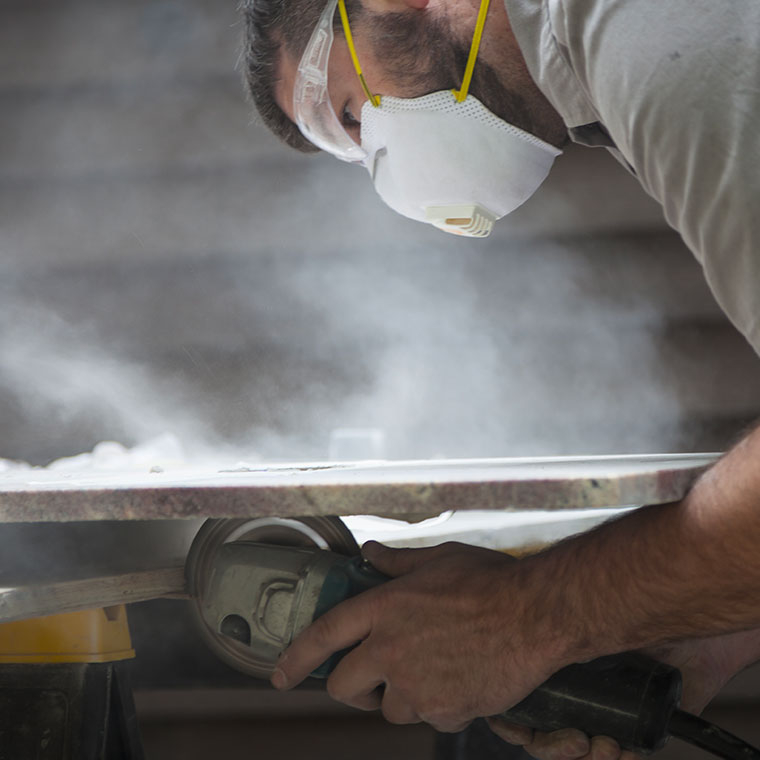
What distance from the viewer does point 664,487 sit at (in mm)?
569

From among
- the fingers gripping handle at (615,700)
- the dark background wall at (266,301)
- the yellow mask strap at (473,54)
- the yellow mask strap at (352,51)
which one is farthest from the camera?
the dark background wall at (266,301)

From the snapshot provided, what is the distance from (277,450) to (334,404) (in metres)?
0.18

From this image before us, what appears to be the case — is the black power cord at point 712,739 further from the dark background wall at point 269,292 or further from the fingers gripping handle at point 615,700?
the dark background wall at point 269,292

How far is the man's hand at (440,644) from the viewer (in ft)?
2.31

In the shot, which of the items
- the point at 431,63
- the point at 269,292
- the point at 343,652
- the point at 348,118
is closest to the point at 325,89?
the point at 348,118

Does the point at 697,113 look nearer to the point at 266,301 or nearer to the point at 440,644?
the point at 440,644

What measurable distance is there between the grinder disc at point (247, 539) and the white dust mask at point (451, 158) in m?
0.59

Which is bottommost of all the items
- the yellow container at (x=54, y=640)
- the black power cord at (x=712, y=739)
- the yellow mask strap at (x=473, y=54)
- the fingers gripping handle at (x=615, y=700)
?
the black power cord at (x=712, y=739)

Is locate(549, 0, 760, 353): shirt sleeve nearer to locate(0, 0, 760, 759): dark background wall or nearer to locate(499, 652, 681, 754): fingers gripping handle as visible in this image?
locate(499, 652, 681, 754): fingers gripping handle

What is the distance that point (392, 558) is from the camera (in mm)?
852

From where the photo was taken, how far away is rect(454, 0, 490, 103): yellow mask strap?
1.07 metres

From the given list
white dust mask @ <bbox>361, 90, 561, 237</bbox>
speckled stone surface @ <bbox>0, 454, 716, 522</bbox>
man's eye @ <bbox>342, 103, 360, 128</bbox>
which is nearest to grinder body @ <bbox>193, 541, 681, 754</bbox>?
speckled stone surface @ <bbox>0, 454, 716, 522</bbox>

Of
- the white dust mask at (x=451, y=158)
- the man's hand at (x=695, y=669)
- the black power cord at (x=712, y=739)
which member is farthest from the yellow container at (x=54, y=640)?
the white dust mask at (x=451, y=158)

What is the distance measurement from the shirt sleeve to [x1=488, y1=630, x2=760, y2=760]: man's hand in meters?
0.45
